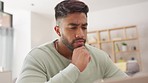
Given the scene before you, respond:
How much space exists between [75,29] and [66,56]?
12cm

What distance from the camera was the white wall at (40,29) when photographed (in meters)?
4.52

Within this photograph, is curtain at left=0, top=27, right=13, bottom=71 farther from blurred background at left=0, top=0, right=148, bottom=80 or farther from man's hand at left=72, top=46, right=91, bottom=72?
man's hand at left=72, top=46, right=91, bottom=72

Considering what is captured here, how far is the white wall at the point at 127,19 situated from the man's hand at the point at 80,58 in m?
3.63

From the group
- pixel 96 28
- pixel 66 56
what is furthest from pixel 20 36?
pixel 66 56

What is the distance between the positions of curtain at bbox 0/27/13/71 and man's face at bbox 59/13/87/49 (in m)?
3.86

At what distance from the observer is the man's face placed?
0.59 metres

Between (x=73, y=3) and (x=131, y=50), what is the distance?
142 inches

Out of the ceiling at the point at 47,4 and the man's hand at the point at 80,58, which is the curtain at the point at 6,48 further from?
the man's hand at the point at 80,58

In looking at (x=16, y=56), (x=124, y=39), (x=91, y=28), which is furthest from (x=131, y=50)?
(x=16, y=56)

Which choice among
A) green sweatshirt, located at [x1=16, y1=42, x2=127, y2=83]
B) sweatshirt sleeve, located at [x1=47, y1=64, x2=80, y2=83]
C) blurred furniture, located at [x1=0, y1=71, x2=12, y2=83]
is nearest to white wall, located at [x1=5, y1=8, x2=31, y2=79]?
blurred furniture, located at [x1=0, y1=71, x2=12, y2=83]

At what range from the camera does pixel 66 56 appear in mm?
676

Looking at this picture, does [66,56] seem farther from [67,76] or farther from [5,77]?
[5,77]

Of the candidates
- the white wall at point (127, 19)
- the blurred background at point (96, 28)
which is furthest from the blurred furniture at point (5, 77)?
the white wall at point (127, 19)

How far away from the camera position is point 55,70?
64cm
